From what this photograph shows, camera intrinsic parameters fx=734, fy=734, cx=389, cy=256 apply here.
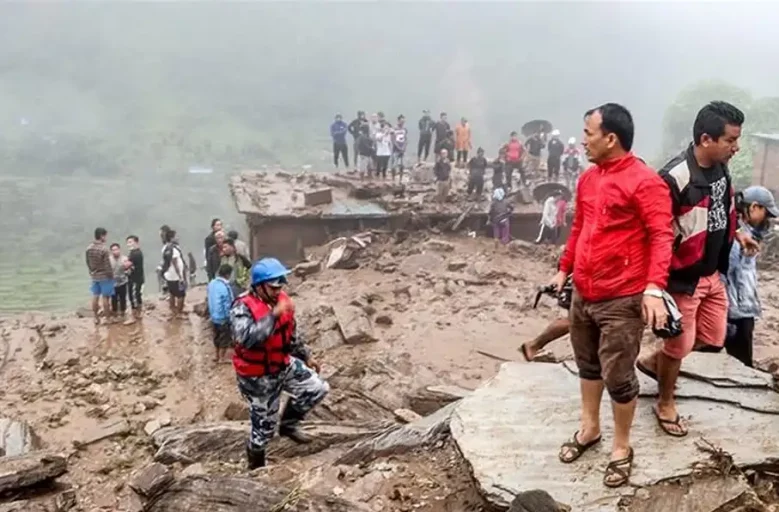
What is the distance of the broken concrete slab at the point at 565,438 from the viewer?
3654 millimetres

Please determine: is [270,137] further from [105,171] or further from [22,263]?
[22,263]

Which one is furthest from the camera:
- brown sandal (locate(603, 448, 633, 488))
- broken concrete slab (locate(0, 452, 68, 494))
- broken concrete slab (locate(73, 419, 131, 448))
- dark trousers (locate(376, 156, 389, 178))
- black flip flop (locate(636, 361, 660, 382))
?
dark trousers (locate(376, 156, 389, 178))

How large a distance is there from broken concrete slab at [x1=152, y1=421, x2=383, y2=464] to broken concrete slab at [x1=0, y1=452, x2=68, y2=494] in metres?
0.94

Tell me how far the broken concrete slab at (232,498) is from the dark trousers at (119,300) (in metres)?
9.03

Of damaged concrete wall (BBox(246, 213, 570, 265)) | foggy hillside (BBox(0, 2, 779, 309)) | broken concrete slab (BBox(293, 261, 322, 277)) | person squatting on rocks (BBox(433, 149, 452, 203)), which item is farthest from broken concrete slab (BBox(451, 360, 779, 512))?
foggy hillside (BBox(0, 2, 779, 309))

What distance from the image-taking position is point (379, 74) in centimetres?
6272

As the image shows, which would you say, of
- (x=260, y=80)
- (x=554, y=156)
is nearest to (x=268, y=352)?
(x=554, y=156)

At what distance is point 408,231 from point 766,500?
1297 cm

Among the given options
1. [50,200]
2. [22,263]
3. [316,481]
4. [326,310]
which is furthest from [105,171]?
[316,481]

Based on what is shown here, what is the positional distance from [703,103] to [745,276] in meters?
32.5

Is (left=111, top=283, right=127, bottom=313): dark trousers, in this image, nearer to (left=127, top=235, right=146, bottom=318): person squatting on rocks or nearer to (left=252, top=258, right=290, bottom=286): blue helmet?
(left=127, top=235, right=146, bottom=318): person squatting on rocks

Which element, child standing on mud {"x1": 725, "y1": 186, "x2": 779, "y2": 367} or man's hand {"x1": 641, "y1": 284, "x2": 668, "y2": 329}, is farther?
child standing on mud {"x1": 725, "y1": 186, "x2": 779, "y2": 367}

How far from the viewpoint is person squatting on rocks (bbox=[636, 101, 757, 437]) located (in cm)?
354

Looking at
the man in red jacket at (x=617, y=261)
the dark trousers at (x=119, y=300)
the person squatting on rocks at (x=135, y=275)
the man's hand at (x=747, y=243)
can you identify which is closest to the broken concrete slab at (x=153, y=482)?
the man in red jacket at (x=617, y=261)
